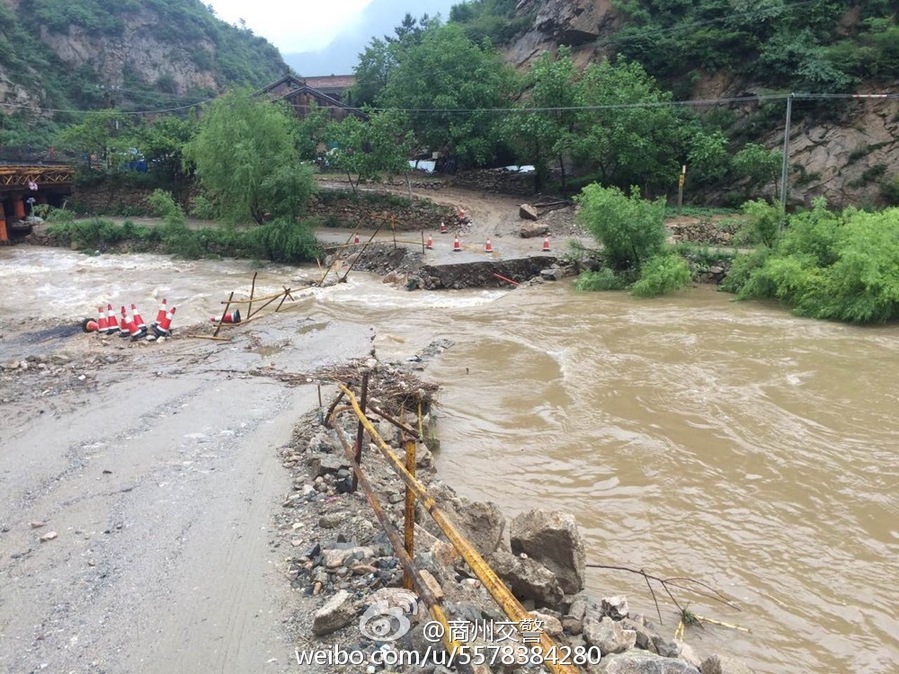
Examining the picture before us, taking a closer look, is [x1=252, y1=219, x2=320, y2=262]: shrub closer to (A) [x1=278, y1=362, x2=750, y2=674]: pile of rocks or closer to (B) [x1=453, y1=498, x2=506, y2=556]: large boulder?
(A) [x1=278, y1=362, x2=750, y2=674]: pile of rocks

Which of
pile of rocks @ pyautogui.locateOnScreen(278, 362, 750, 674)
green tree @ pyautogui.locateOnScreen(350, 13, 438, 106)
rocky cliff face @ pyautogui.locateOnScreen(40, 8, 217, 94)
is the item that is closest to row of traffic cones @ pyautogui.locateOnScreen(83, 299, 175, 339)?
pile of rocks @ pyautogui.locateOnScreen(278, 362, 750, 674)

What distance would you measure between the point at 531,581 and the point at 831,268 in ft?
46.7

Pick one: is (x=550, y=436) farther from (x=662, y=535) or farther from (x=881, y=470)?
(x=881, y=470)

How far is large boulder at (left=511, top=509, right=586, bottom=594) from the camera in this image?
18.3ft

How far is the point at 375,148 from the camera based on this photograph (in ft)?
91.9

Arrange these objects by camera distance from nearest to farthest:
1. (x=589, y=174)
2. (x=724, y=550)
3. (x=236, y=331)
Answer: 1. (x=724, y=550)
2. (x=236, y=331)
3. (x=589, y=174)

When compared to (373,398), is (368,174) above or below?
above

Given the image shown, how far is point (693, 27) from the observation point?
3131 centimetres

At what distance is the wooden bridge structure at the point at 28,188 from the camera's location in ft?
99.6

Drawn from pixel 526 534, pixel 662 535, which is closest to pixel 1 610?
pixel 526 534

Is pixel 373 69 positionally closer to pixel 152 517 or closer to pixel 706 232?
pixel 706 232

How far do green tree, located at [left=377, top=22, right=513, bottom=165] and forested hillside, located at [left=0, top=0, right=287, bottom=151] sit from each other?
1112 inches

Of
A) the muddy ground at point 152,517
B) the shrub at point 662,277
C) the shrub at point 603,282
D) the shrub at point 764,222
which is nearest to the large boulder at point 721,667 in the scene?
the muddy ground at point 152,517

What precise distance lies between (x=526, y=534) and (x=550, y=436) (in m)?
3.99
